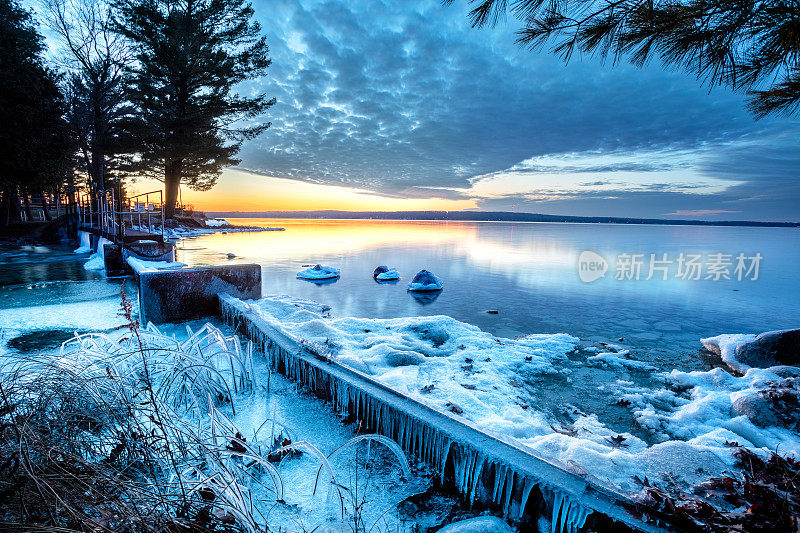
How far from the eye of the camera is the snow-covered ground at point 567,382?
9.89 feet

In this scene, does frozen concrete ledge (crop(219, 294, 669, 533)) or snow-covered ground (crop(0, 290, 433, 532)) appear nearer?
frozen concrete ledge (crop(219, 294, 669, 533))

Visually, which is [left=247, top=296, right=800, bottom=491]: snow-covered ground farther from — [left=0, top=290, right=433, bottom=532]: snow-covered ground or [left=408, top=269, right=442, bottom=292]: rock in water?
[left=408, top=269, right=442, bottom=292]: rock in water

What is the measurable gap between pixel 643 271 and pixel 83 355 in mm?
23799

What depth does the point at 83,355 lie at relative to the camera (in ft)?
11.1

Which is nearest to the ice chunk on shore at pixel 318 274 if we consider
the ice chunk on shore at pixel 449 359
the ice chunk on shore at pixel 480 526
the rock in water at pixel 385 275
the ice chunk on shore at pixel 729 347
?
the rock in water at pixel 385 275

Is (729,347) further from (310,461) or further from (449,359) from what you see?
(310,461)

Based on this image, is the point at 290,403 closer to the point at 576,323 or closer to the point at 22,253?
the point at 576,323

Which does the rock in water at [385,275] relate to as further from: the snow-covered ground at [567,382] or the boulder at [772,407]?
the boulder at [772,407]

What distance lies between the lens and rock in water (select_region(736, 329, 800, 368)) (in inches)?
238

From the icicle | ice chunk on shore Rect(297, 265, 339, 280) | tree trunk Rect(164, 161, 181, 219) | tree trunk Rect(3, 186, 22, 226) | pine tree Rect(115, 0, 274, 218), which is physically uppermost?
pine tree Rect(115, 0, 274, 218)

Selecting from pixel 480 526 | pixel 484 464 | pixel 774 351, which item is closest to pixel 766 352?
pixel 774 351

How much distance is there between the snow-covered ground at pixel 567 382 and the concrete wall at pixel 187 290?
3.35 ft

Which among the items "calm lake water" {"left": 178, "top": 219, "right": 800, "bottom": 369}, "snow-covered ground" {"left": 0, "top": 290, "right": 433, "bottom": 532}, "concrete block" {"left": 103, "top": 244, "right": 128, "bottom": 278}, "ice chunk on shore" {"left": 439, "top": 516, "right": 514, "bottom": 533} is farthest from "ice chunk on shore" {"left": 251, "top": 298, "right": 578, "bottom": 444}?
"concrete block" {"left": 103, "top": 244, "right": 128, "bottom": 278}

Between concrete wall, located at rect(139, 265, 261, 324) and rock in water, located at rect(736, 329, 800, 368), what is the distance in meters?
9.33
